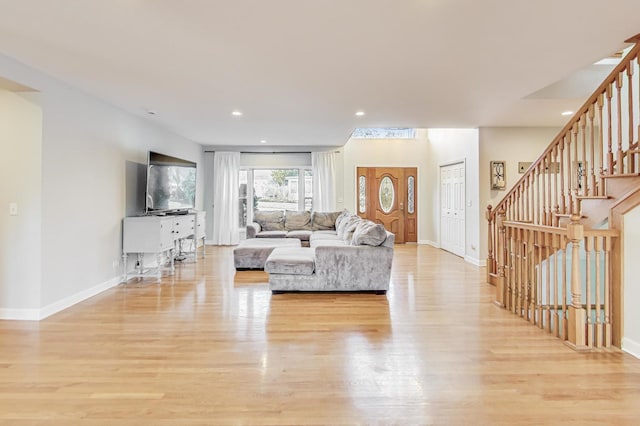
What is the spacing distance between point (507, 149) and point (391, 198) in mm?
3361

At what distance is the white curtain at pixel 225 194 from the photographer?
8.70m

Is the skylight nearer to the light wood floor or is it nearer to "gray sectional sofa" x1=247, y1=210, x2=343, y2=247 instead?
"gray sectional sofa" x1=247, y1=210, x2=343, y2=247

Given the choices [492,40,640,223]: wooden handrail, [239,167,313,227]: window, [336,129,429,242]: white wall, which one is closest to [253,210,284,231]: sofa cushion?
[239,167,313,227]: window

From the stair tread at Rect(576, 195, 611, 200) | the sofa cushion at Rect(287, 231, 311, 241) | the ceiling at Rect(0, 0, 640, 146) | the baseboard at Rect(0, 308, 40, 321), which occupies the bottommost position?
the baseboard at Rect(0, 308, 40, 321)

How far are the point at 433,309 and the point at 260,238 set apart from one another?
3914 mm

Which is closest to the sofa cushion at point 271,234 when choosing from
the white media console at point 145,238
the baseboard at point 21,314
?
the white media console at point 145,238

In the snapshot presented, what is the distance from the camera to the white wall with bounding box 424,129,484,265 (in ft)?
21.4

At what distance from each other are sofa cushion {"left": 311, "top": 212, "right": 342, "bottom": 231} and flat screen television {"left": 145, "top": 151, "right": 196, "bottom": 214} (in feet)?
8.27

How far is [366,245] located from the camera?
171 inches

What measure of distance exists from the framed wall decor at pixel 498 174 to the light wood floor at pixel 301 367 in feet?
9.94

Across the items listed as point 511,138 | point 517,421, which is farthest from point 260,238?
point 517,421

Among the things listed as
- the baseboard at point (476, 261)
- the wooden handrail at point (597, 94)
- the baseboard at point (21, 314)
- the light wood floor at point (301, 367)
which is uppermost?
the wooden handrail at point (597, 94)

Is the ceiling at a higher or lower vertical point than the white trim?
higher

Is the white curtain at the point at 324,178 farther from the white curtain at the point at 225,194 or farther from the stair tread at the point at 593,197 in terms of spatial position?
the stair tread at the point at 593,197
